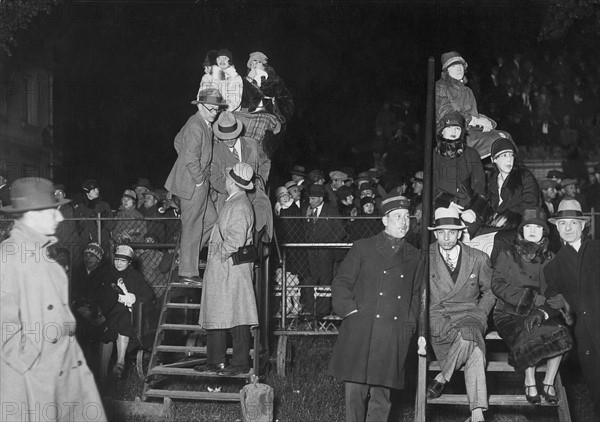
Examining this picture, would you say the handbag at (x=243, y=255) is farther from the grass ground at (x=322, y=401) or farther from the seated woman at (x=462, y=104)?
the seated woman at (x=462, y=104)

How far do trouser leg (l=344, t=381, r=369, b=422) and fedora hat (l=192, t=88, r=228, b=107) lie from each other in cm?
356

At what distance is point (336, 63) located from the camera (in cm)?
1906

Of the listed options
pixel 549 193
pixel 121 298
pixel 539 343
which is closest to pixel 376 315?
pixel 539 343

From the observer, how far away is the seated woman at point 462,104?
10.2 meters

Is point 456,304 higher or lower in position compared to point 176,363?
higher

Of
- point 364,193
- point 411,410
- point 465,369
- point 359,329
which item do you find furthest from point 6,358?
point 364,193

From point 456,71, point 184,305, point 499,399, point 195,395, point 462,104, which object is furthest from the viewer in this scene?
point 456,71

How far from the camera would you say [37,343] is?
6.00 m

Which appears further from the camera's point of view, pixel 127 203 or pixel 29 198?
pixel 127 203

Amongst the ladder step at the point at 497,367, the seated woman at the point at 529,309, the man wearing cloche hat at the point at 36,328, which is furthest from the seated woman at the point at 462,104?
the man wearing cloche hat at the point at 36,328

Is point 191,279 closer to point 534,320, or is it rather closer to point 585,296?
point 534,320

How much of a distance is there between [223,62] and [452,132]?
288 centimetres

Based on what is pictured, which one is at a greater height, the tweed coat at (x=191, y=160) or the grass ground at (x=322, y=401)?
the tweed coat at (x=191, y=160)

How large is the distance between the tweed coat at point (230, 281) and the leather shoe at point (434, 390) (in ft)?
6.38
